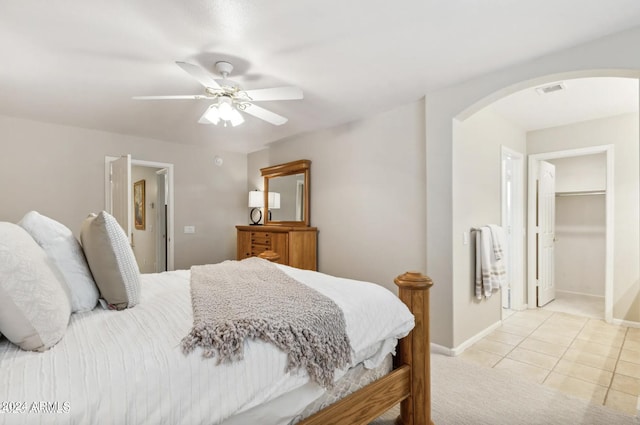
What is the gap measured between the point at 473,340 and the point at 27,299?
132 inches

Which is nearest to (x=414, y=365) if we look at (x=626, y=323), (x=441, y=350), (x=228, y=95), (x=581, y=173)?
(x=441, y=350)

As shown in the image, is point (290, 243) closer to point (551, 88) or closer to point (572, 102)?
point (551, 88)

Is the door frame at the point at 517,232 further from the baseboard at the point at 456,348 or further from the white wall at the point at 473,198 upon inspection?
the baseboard at the point at 456,348

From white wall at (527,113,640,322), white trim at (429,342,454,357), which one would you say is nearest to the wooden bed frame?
white trim at (429,342,454,357)

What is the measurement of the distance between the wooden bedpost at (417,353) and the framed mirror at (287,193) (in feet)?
8.66

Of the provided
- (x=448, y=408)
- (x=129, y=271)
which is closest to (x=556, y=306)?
(x=448, y=408)

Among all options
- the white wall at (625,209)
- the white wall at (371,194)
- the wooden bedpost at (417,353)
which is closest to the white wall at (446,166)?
the white wall at (371,194)

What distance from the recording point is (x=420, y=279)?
5.61 ft

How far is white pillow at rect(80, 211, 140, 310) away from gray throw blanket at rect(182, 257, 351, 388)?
0.29 m

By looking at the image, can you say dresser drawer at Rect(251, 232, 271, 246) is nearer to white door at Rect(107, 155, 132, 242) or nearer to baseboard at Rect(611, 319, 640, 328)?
white door at Rect(107, 155, 132, 242)

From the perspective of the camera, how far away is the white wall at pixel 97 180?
11.8 ft

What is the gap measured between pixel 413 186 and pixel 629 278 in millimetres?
2803

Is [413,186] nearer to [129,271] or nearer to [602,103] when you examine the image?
[602,103]

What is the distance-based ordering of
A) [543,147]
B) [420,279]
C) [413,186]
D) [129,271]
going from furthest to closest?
[543,147] → [413,186] → [420,279] → [129,271]
